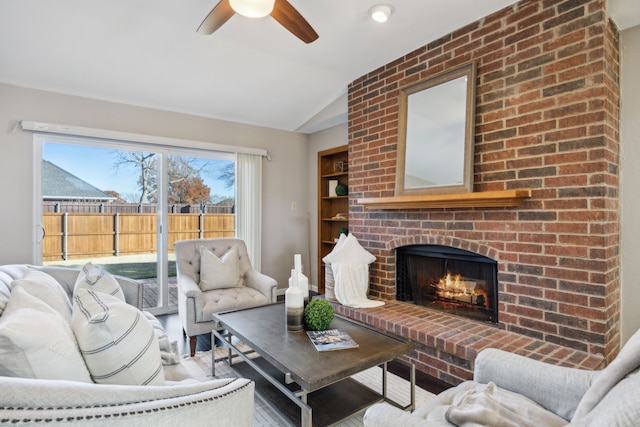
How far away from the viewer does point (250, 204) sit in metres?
4.47

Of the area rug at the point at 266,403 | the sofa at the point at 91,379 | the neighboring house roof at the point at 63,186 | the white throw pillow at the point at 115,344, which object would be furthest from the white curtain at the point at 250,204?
the white throw pillow at the point at 115,344

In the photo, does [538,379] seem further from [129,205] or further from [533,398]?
[129,205]

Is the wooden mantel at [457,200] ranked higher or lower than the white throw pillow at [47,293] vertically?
higher

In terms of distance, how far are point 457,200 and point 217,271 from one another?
221 cm

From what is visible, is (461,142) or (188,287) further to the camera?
(188,287)

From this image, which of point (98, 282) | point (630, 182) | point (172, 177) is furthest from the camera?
point (172, 177)

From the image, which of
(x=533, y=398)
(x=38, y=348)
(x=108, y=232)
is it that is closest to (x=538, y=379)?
(x=533, y=398)

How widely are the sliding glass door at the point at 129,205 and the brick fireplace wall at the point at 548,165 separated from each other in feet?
9.27

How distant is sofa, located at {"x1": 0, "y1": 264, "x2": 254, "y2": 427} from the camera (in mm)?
705

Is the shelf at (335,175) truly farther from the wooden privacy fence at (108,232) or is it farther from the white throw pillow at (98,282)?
the white throw pillow at (98,282)

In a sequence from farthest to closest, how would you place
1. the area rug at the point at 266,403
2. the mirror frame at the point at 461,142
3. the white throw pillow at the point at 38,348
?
1. the mirror frame at the point at 461,142
2. the area rug at the point at 266,403
3. the white throw pillow at the point at 38,348

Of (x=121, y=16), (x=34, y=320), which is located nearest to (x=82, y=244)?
(x=121, y=16)

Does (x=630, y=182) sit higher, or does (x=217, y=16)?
(x=217, y=16)

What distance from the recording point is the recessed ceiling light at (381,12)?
2406 mm
